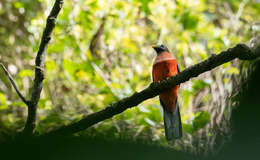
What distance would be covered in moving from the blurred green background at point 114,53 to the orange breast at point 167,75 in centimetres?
20

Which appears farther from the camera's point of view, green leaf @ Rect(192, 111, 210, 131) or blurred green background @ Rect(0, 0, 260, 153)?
blurred green background @ Rect(0, 0, 260, 153)

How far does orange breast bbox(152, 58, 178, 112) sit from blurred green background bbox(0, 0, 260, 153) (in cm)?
20

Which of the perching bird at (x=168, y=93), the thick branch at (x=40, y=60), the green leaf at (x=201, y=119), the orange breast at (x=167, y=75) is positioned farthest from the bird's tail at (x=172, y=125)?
the thick branch at (x=40, y=60)

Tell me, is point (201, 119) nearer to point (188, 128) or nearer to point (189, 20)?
point (188, 128)

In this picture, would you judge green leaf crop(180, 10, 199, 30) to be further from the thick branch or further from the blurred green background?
the thick branch

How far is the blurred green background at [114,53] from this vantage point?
4137 mm

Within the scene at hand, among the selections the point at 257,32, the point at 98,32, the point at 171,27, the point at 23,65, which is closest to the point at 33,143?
the point at 257,32

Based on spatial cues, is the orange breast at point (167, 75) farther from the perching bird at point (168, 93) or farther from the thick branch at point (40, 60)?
the thick branch at point (40, 60)

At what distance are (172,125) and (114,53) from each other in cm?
→ 323

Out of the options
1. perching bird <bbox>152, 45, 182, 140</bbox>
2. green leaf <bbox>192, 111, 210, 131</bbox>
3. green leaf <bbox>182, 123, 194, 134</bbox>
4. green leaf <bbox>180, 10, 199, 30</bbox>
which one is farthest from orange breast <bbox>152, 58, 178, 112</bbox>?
green leaf <bbox>180, 10, 199, 30</bbox>

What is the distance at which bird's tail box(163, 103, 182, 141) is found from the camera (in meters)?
3.32

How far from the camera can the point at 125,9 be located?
17.6ft

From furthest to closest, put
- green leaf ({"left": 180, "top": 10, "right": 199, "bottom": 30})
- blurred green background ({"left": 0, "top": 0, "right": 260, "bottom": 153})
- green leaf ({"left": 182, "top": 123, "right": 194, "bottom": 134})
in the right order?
green leaf ({"left": 180, "top": 10, "right": 199, "bottom": 30}) < blurred green background ({"left": 0, "top": 0, "right": 260, "bottom": 153}) < green leaf ({"left": 182, "top": 123, "right": 194, "bottom": 134})

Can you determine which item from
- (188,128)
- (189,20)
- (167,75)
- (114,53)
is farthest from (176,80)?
(114,53)
